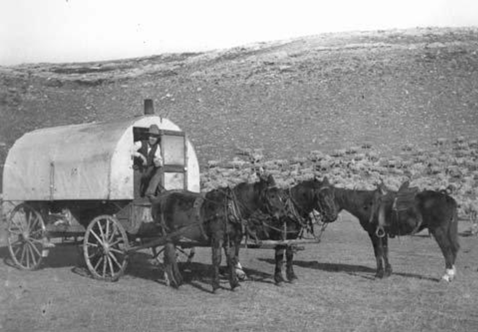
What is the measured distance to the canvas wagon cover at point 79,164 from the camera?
1136 centimetres

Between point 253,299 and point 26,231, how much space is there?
554cm

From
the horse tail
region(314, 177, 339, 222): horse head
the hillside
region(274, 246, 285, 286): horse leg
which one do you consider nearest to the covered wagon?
region(274, 246, 285, 286): horse leg

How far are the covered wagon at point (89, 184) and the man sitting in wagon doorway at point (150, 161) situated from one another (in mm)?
153

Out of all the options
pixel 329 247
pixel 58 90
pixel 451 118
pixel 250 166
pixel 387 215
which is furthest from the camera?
pixel 58 90

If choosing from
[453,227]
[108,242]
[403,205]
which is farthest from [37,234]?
[453,227]

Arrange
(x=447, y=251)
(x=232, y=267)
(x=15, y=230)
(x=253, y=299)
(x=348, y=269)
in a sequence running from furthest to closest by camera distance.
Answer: (x=15, y=230), (x=348, y=269), (x=447, y=251), (x=232, y=267), (x=253, y=299)

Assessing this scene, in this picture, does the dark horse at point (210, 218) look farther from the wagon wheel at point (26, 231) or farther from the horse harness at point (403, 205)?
the wagon wheel at point (26, 231)

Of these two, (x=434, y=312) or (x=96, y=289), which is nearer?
(x=434, y=312)

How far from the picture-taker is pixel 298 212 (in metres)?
11.2

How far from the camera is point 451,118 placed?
33906 mm

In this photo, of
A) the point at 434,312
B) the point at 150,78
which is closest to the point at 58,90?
the point at 150,78

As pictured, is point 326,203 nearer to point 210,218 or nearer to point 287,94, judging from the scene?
point 210,218

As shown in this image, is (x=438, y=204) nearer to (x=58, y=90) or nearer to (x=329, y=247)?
(x=329, y=247)

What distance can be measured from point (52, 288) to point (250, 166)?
20.1 metres
